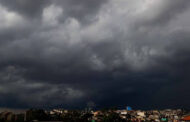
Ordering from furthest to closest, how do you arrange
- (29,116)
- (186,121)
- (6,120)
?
(29,116) < (6,120) < (186,121)

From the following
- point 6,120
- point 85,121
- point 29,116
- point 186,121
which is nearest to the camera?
point 186,121

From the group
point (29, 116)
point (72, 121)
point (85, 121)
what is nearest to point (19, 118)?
point (29, 116)

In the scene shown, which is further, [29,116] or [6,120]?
[29,116]

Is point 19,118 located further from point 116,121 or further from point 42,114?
point 116,121

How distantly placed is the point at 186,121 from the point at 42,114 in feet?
280

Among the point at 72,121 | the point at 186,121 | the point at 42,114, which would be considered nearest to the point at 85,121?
the point at 72,121

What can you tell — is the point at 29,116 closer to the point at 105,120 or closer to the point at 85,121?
the point at 85,121

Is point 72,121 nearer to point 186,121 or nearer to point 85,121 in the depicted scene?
point 85,121

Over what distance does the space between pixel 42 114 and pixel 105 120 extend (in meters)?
39.6

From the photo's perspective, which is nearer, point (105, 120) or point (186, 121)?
point (186, 121)

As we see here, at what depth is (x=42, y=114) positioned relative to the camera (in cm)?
16150

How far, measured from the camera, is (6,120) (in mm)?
140875

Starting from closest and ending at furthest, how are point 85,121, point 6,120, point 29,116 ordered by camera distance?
point 6,120 < point 29,116 < point 85,121

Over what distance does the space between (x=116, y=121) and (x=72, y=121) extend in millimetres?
27405
